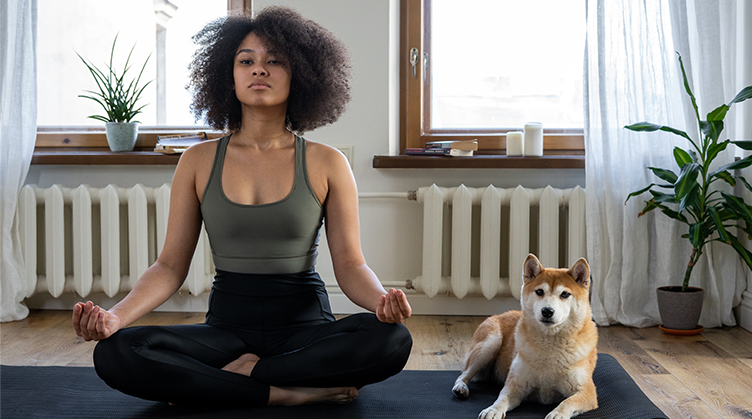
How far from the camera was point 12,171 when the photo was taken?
8.54 ft

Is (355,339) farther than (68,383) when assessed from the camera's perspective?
No

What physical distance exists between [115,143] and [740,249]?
8.84ft

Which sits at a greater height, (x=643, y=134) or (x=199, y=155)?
(x=643, y=134)

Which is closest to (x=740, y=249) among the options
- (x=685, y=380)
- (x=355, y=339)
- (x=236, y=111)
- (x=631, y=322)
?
(x=631, y=322)

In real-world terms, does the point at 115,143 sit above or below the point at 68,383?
above

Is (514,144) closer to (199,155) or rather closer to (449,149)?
(449,149)

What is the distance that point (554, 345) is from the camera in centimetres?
142

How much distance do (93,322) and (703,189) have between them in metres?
2.20

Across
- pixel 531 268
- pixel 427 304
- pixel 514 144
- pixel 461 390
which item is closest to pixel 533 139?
pixel 514 144

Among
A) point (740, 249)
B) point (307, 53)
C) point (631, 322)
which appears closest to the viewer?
point (307, 53)

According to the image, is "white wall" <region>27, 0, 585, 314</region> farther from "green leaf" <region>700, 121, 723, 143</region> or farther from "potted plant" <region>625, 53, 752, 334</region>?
"green leaf" <region>700, 121, 723, 143</region>

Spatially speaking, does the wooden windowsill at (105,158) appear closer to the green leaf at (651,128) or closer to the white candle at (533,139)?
the white candle at (533,139)

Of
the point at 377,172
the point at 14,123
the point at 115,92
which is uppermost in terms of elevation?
the point at 115,92

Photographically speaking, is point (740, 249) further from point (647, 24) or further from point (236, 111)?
point (236, 111)
